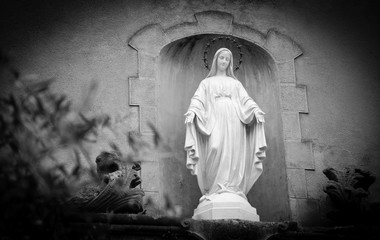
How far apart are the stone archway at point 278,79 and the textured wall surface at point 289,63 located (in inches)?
0.6

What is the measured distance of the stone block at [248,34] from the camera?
10414 mm

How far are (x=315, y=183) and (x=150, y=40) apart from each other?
8.38ft

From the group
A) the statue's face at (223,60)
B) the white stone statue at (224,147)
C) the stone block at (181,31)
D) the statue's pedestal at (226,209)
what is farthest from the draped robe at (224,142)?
the stone block at (181,31)

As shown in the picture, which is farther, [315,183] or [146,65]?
[146,65]

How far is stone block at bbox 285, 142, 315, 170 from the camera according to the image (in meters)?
9.66

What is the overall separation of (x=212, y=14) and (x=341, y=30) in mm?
1646

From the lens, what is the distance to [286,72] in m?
10.2

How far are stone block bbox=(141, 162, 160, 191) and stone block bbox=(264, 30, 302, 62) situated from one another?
2.15 m

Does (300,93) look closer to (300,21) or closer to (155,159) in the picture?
(300,21)

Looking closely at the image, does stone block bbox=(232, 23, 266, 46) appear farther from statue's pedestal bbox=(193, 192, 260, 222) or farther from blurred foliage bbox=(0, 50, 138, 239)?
blurred foliage bbox=(0, 50, 138, 239)

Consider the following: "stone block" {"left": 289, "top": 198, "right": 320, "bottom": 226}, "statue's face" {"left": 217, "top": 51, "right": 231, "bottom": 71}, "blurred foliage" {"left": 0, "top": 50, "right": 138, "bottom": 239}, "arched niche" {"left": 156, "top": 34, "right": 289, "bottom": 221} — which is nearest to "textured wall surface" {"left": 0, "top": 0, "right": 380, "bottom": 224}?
"stone block" {"left": 289, "top": 198, "right": 320, "bottom": 226}

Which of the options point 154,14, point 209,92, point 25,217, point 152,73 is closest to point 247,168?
point 209,92

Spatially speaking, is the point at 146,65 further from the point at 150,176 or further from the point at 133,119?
the point at 150,176

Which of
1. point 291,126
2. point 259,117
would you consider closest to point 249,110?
point 259,117
